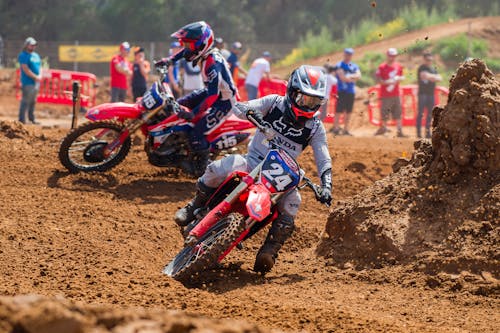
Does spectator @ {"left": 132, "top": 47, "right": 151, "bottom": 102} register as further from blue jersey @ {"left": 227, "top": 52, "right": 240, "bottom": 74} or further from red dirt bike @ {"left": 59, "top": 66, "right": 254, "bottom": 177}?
red dirt bike @ {"left": 59, "top": 66, "right": 254, "bottom": 177}

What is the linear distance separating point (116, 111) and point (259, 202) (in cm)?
440

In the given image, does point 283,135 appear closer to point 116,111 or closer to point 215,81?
point 215,81

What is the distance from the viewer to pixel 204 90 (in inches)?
436

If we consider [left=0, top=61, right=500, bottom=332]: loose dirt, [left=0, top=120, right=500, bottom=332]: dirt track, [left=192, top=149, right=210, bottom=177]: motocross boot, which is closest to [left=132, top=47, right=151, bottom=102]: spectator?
[left=0, top=120, right=500, bottom=332]: dirt track

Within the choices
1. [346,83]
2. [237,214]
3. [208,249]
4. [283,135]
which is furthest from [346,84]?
[208,249]

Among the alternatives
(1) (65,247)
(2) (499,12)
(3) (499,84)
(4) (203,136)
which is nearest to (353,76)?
(4) (203,136)

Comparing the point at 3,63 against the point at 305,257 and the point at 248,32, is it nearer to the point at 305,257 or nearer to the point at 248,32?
the point at 248,32

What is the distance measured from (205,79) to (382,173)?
317cm

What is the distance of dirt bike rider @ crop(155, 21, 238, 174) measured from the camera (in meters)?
10.8

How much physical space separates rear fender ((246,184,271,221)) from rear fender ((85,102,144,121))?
4150 millimetres

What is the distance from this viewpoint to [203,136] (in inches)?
441

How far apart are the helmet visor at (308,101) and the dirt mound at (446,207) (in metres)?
1.25

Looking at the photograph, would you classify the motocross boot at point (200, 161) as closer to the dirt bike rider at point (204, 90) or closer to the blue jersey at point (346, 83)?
the dirt bike rider at point (204, 90)

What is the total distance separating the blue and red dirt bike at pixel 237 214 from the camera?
704 cm
